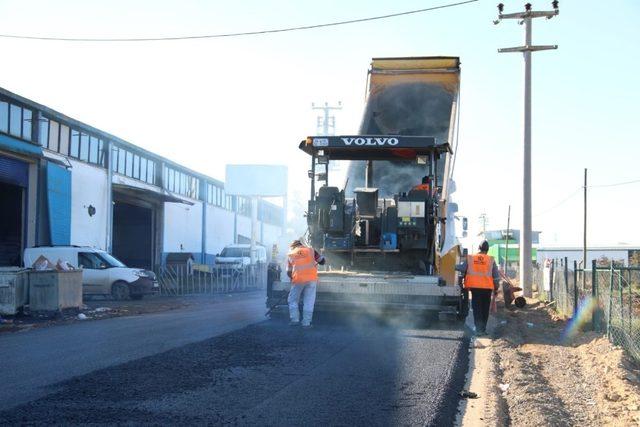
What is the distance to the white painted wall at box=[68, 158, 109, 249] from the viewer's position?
1062 inches

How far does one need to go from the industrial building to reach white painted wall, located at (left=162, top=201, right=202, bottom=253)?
55 millimetres

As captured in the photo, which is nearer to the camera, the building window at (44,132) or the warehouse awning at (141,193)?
the building window at (44,132)

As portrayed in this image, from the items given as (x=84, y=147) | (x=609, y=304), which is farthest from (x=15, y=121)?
(x=609, y=304)

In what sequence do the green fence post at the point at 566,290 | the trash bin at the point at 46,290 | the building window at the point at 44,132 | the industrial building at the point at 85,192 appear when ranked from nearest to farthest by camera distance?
the green fence post at the point at 566,290, the trash bin at the point at 46,290, the industrial building at the point at 85,192, the building window at the point at 44,132

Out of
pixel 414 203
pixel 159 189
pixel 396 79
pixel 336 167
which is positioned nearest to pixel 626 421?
pixel 414 203

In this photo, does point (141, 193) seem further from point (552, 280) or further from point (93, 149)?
point (552, 280)

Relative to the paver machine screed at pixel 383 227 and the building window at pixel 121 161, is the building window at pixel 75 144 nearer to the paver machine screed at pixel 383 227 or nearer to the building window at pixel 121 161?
the building window at pixel 121 161

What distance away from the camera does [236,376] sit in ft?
23.8

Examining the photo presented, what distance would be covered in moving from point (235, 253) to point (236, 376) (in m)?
28.0

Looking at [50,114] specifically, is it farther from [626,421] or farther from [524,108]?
[626,421]

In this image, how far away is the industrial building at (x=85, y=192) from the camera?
23922 mm

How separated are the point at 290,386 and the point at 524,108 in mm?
15777

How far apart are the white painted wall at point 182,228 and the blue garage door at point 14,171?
Result: 1355cm

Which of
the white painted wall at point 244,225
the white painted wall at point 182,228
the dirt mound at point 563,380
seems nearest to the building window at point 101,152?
the white painted wall at point 182,228
